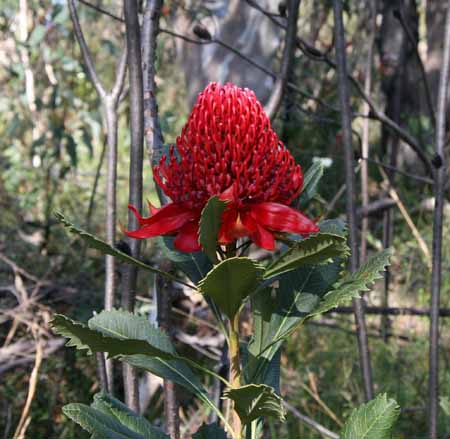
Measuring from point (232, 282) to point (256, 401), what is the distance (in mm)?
140

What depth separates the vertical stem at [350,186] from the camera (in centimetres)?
122

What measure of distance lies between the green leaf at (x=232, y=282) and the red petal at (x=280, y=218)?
6 cm

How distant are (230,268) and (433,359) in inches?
27.6

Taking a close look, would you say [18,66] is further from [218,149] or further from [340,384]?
[218,149]

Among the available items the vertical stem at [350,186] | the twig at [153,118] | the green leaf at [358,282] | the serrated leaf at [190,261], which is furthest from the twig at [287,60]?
the green leaf at [358,282]

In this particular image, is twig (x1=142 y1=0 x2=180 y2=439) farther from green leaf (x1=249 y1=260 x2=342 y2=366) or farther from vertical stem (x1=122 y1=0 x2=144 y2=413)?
green leaf (x1=249 y1=260 x2=342 y2=366)

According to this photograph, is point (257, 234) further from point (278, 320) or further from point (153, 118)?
point (153, 118)

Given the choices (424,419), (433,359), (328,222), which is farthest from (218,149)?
(424,419)

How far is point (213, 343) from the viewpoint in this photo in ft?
7.13

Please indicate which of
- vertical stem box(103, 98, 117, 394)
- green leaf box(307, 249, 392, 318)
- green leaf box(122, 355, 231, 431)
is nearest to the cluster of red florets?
green leaf box(307, 249, 392, 318)

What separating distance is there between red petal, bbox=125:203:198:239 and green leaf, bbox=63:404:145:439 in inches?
8.6

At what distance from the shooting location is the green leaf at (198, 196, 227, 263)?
700mm

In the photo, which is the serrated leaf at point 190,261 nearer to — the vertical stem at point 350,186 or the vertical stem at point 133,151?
the vertical stem at point 133,151

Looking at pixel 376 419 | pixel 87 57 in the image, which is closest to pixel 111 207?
pixel 87 57
